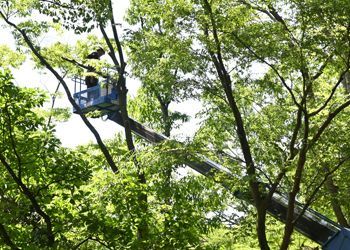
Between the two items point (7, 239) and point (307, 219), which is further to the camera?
point (307, 219)

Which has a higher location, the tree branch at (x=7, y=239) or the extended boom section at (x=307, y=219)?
the extended boom section at (x=307, y=219)

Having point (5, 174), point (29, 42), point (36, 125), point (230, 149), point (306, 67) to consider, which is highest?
point (29, 42)

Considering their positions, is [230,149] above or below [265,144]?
above

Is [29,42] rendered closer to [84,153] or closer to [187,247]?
[84,153]

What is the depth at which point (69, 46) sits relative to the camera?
578 inches

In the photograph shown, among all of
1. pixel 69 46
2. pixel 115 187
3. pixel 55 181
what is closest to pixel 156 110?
pixel 69 46

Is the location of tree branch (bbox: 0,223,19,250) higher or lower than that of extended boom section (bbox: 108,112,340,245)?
lower

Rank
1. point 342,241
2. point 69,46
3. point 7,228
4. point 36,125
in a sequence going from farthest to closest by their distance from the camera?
1. point 69,46
2. point 342,241
3. point 36,125
4. point 7,228

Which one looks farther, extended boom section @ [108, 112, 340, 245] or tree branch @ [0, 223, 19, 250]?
extended boom section @ [108, 112, 340, 245]

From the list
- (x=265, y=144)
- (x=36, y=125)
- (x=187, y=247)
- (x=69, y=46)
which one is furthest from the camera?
(x=69, y=46)

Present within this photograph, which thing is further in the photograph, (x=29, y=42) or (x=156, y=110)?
(x=156, y=110)

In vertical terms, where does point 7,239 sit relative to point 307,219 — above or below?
below

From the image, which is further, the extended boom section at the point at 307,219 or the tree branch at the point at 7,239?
the extended boom section at the point at 307,219

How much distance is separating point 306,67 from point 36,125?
17.7 ft
